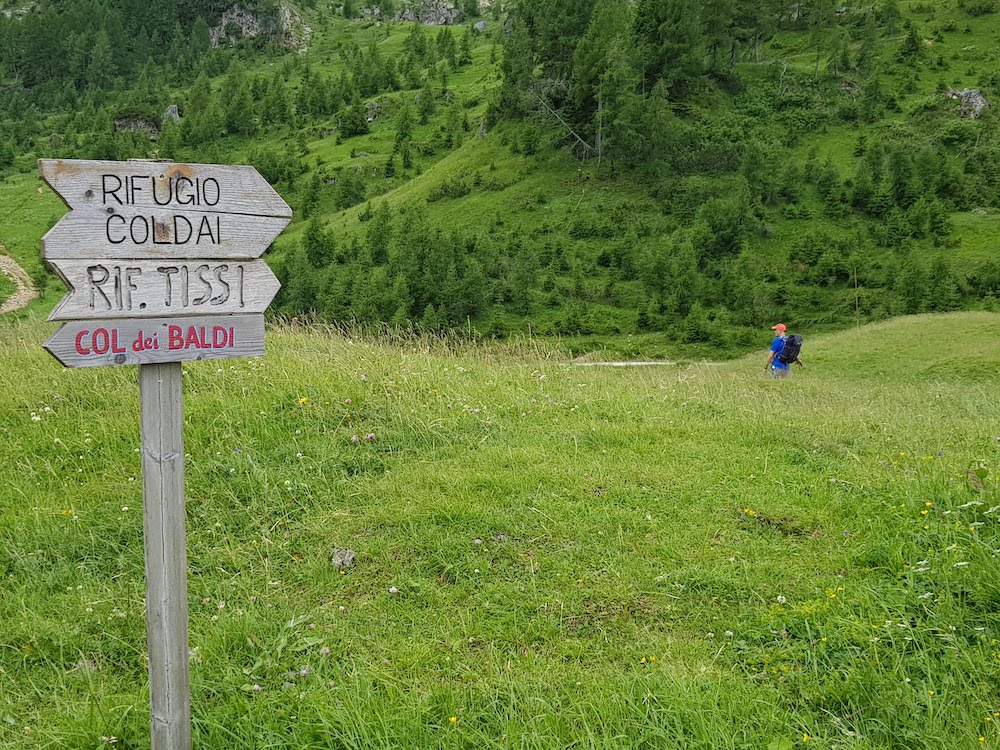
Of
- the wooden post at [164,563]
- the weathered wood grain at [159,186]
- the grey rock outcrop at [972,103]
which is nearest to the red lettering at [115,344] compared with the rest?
the wooden post at [164,563]

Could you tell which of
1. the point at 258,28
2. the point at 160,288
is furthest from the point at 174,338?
the point at 258,28

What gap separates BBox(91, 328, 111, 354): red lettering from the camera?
2.87m

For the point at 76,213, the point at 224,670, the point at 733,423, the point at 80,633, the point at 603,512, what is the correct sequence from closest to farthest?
the point at 76,213
the point at 224,670
the point at 80,633
the point at 603,512
the point at 733,423

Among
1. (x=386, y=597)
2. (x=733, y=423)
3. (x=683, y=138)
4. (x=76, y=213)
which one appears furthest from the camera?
(x=683, y=138)

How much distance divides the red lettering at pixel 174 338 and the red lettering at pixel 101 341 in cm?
23

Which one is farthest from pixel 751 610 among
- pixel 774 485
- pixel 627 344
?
pixel 627 344

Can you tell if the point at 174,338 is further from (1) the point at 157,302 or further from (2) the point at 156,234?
(2) the point at 156,234

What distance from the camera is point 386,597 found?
429 centimetres

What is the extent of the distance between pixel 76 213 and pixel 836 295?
137 feet

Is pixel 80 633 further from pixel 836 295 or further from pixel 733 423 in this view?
pixel 836 295

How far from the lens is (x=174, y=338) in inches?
119

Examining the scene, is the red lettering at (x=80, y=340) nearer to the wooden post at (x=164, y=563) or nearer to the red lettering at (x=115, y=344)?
the red lettering at (x=115, y=344)

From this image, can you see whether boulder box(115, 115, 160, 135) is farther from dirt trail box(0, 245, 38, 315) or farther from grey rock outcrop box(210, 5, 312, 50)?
grey rock outcrop box(210, 5, 312, 50)

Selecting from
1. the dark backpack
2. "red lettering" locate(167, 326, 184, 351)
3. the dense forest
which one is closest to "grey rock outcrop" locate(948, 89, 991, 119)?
the dense forest
